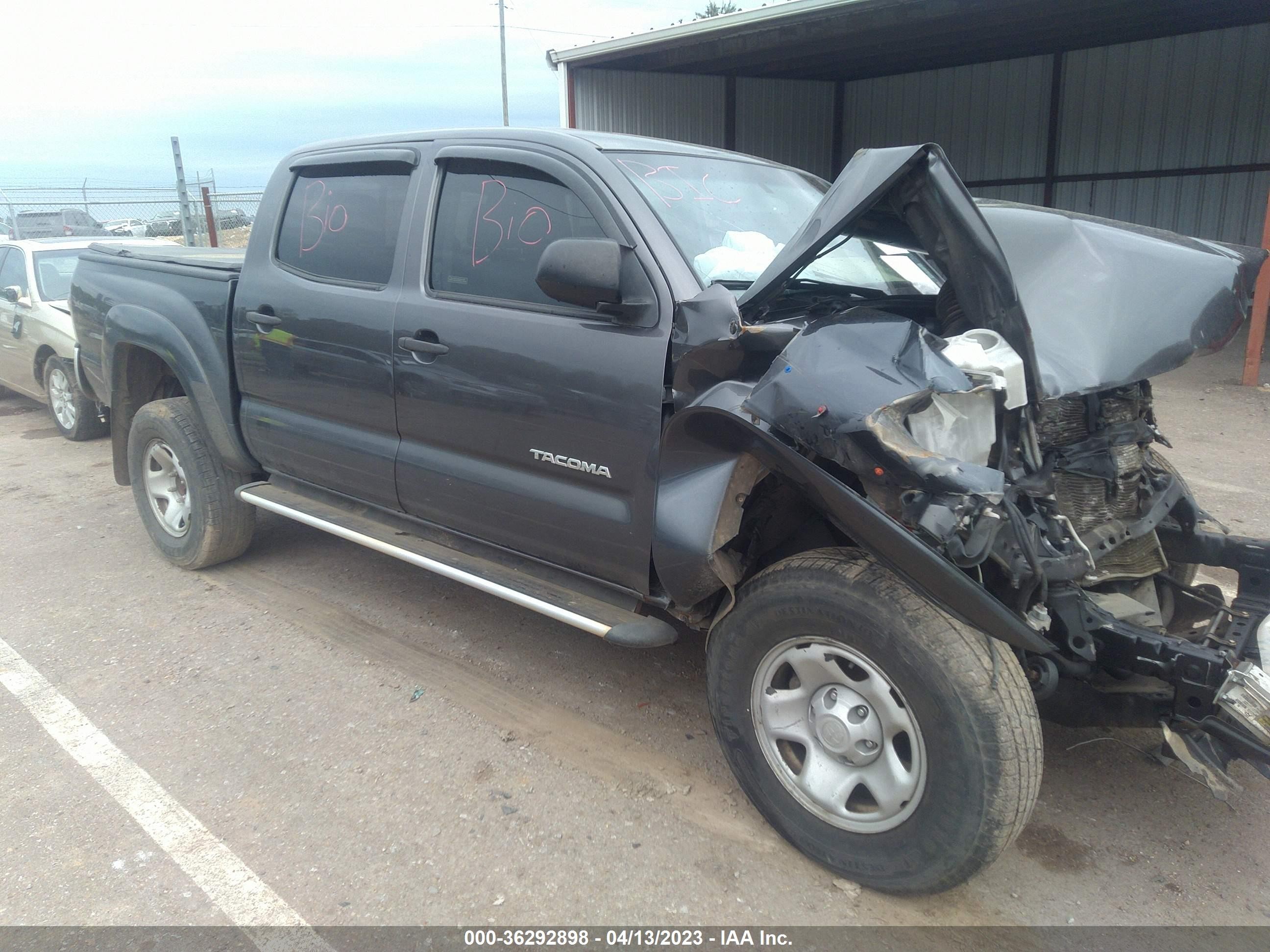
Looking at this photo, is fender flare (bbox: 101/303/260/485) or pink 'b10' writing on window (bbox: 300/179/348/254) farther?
fender flare (bbox: 101/303/260/485)

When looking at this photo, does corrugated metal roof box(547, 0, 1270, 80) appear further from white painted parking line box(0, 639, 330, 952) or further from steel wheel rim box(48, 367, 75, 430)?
white painted parking line box(0, 639, 330, 952)

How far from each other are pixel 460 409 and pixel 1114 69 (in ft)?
54.5

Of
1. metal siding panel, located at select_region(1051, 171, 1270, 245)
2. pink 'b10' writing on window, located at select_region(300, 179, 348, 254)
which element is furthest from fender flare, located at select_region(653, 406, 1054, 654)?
metal siding panel, located at select_region(1051, 171, 1270, 245)

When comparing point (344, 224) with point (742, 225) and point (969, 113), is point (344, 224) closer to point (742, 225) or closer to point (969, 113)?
point (742, 225)

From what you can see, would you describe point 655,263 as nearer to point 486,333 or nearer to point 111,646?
point 486,333

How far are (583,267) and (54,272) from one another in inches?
305

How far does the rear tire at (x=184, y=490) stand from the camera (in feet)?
15.2

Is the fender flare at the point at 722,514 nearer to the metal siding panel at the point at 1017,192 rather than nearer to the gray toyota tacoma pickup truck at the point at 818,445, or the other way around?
the gray toyota tacoma pickup truck at the point at 818,445

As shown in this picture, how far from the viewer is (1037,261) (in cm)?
272

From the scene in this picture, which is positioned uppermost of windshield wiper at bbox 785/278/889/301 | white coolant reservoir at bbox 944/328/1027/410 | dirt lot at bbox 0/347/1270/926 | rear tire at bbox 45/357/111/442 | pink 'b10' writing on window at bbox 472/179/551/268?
pink 'b10' writing on window at bbox 472/179/551/268

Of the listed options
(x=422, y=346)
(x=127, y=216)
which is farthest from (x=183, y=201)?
(x=422, y=346)

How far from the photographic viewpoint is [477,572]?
3385 mm

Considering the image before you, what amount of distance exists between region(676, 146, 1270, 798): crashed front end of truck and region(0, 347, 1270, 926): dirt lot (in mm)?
530

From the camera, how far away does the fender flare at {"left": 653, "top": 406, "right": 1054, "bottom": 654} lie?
2.16 meters
